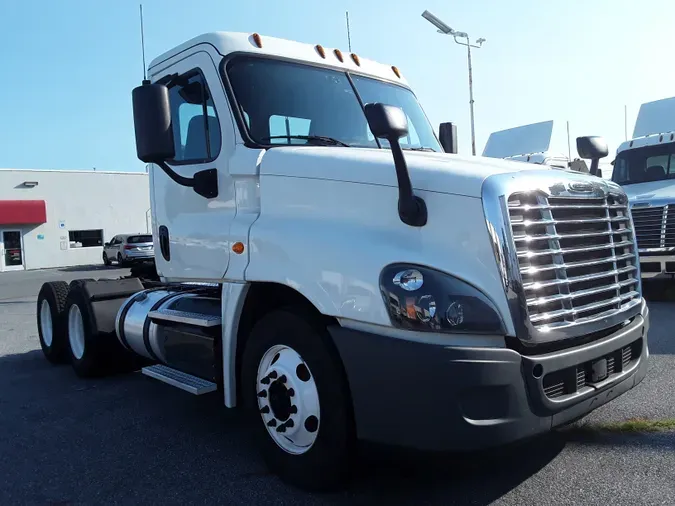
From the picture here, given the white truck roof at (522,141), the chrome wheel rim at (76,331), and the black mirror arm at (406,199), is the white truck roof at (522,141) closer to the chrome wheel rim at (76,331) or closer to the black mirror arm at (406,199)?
the chrome wheel rim at (76,331)

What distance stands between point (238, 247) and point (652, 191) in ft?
29.6

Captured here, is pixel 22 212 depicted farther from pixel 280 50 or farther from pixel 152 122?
pixel 152 122

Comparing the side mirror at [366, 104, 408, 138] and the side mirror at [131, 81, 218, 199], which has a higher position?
the side mirror at [131, 81, 218, 199]

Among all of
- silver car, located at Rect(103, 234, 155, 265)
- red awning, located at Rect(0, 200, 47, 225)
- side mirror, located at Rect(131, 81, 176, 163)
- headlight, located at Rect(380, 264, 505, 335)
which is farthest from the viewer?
red awning, located at Rect(0, 200, 47, 225)

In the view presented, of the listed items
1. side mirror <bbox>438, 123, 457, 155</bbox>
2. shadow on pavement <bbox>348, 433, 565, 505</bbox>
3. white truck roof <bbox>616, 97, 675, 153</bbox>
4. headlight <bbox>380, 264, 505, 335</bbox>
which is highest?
white truck roof <bbox>616, 97, 675, 153</bbox>

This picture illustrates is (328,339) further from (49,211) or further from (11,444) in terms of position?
(49,211)

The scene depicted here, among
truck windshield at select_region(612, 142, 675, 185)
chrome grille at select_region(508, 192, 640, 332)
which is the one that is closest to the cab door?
chrome grille at select_region(508, 192, 640, 332)

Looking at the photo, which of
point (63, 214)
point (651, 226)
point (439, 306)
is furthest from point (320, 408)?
point (63, 214)

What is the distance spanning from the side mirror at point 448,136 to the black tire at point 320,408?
8.49 feet

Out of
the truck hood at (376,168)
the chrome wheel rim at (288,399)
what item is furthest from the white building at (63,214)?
the chrome wheel rim at (288,399)

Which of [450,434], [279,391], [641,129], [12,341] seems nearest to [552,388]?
[450,434]

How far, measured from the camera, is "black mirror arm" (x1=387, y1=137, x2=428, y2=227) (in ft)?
9.82

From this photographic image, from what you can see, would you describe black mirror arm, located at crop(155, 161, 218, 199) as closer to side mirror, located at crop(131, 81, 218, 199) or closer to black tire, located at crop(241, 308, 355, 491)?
side mirror, located at crop(131, 81, 218, 199)

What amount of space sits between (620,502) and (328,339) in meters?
1.70
